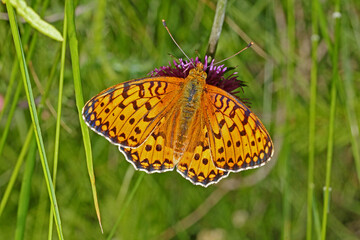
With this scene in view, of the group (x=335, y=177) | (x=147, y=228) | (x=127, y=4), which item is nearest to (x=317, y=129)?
(x=335, y=177)

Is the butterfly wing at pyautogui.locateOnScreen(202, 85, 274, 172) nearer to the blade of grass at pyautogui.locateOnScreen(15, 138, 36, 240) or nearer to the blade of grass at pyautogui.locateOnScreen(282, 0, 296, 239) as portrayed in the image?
the blade of grass at pyautogui.locateOnScreen(282, 0, 296, 239)

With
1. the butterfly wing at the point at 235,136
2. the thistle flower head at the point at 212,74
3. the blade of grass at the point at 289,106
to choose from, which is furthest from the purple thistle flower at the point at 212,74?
the blade of grass at the point at 289,106

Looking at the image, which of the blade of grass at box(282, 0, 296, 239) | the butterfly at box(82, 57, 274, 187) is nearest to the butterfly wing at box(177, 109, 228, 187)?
the butterfly at box(82, 57, 274, 187)

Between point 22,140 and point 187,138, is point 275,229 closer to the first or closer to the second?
point 187,138

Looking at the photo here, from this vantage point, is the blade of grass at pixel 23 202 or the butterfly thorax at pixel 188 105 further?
the butterfly thorax at pixel 188 105

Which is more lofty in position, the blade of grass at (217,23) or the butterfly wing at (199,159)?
the blade of grass at (217,23)

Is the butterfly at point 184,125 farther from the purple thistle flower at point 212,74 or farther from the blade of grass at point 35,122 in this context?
the blade of grass at point 35,122

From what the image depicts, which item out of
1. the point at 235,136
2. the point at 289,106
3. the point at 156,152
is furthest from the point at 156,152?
the point at 289,106
